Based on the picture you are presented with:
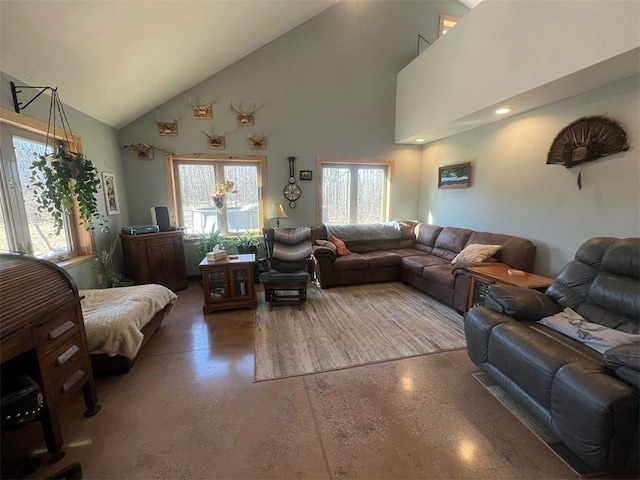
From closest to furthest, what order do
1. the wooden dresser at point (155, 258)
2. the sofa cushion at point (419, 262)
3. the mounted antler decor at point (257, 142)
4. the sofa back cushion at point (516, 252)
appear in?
the sofa back cushion at point (516, 252), the wooden dresser at point (155, 258), the sofa cushion at point (419, 262), the mounted antler decor at point (257, 142)

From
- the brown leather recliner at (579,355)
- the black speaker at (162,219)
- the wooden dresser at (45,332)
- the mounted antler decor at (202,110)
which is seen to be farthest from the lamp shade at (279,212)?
the brown leather recliner at (579,355)

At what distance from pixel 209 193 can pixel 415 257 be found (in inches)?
143

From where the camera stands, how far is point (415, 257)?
4.31 meters

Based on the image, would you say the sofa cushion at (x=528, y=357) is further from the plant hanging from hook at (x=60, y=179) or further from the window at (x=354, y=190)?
the window at (x=354, y=190)

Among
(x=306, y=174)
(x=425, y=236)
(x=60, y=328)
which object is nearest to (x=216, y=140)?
(x=306, y=174)

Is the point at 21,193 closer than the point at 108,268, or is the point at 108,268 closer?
the point at 21,193

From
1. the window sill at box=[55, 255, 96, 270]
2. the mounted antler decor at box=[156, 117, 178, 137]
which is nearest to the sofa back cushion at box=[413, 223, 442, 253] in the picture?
the mounted antler decor at box=[156, 117, 178, 137]

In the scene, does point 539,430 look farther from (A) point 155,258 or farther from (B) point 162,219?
(B) point 162,219

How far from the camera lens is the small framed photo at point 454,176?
418cm

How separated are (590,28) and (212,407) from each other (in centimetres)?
401

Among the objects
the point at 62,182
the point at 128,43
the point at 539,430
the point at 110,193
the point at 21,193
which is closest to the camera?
the point at 539,430

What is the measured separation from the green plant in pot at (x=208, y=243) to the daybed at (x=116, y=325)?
168cm

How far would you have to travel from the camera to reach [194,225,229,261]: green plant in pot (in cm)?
426

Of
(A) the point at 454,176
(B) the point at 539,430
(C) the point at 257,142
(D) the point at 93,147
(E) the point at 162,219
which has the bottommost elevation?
(B) the point at 539,430
